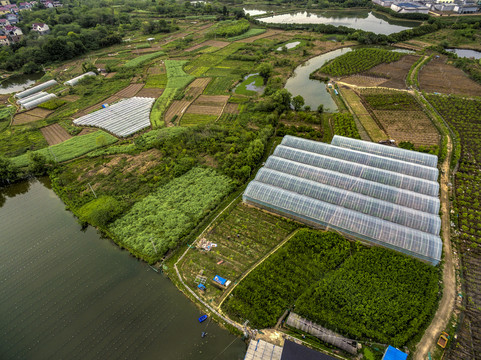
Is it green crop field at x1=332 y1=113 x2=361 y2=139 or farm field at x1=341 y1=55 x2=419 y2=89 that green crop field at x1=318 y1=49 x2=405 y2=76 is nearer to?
farm field at x1=341 y1=55 x2=419 y2=89

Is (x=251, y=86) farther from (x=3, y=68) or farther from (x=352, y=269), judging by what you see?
(x=3, y=68)

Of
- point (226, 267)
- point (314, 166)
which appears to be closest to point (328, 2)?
point (314, 166)

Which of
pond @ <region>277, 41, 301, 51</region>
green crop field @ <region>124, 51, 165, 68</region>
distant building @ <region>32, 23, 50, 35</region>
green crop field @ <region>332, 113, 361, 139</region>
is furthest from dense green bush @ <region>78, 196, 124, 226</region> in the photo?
distant building @ <region>32, 23, 50, 35</region>

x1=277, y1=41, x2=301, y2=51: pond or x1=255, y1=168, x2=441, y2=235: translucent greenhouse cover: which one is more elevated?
x1=277, y1=41, x2=301, y2=51: pond

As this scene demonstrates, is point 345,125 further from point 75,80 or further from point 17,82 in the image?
point 17,82

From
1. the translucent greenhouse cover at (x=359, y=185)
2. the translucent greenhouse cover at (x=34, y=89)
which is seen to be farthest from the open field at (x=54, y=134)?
the translucent greenhouse cover at (x=359, y=185)

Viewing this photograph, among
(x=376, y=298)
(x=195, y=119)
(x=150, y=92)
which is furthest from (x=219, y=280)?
(x=150, y=92)

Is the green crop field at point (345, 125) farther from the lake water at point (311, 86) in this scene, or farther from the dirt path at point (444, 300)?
the dirt path at point (444, 300)
